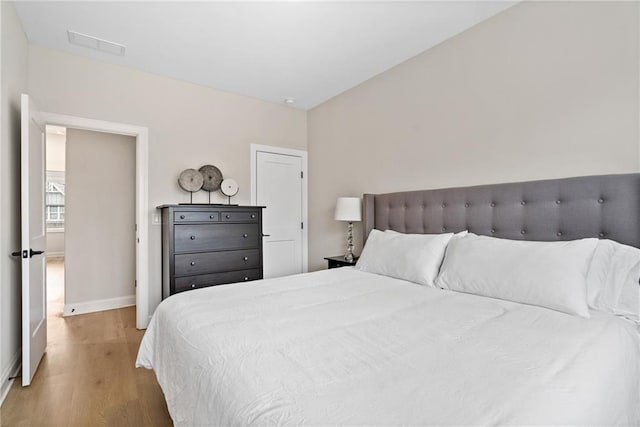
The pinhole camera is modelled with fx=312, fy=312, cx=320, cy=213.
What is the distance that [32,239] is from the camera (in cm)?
227

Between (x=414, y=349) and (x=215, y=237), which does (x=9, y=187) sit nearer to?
(x=215, y=237)

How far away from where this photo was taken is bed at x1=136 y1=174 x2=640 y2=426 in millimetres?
815

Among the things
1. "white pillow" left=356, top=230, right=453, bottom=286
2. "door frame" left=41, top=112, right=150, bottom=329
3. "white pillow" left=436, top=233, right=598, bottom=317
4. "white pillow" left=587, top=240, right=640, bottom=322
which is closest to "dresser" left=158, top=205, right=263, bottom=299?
"door frame" left=41, top=112, right=150, bottom=329

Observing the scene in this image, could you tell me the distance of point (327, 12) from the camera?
91.7 inches

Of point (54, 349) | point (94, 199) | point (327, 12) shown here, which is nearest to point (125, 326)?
point (54, 349)

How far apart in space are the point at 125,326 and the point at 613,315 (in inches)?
156

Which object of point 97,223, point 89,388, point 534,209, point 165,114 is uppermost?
point 165,114

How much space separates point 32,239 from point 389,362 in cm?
264

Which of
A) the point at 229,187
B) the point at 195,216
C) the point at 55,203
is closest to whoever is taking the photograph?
the point at 195,216

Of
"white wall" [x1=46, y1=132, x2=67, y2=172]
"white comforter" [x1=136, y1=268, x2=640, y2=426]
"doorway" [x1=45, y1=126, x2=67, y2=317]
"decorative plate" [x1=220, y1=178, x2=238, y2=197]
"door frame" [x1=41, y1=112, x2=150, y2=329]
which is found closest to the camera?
"white comforter" [x1=136, y1=268, x2=640, y2=426]

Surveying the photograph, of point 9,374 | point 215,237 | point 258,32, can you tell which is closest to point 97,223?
point 215,237

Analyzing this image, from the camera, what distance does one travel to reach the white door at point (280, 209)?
416 centimetres

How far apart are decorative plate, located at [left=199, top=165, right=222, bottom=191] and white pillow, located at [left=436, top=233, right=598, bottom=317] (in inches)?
105

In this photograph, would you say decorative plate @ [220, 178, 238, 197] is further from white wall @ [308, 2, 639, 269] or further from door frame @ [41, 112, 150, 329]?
white wall @ [308, 2, 639, 269]
